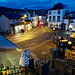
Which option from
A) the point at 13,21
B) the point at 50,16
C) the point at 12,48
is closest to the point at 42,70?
the point at 12,48

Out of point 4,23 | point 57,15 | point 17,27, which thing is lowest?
point 17,27

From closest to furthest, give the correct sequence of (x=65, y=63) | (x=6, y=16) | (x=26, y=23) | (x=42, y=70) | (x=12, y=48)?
(x=42, y=70)
(x=12, y=48)
(x=65, y=63)
(x=6, y=16)
(x=26, y=23)

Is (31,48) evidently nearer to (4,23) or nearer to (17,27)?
(17,27)

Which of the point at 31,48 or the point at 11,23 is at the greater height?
the point at 11,23

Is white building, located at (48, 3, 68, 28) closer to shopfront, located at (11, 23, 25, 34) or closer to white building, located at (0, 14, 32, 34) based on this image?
white building, located at (0, 14, 32, 34)

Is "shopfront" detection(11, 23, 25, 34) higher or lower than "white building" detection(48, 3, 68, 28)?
lower

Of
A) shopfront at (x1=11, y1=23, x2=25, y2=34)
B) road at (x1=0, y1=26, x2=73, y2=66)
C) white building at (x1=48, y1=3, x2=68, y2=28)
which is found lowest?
road at (x1=0, y1=26, x2=73, y2=66)

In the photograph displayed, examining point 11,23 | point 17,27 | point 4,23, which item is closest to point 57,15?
point 17,27

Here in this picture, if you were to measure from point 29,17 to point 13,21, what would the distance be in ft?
33.9

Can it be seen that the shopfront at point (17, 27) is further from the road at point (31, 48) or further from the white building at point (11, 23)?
the road at point (31, 48)

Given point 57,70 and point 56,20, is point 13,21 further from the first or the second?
point 57,70

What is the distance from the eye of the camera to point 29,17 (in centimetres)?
3988

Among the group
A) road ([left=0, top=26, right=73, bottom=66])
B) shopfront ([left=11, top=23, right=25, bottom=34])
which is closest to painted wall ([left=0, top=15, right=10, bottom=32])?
shopfront ([left=11, top=23, right=25, bottom=34])

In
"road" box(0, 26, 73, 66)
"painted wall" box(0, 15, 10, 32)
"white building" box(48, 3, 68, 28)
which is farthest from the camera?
"white building" box(48, 3, 68, 28)
